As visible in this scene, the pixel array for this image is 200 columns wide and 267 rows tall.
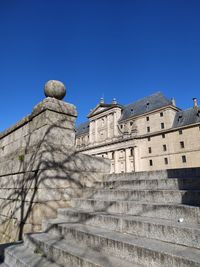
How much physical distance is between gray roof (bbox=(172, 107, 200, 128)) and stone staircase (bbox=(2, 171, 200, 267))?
109ft

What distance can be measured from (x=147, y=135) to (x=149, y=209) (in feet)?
116

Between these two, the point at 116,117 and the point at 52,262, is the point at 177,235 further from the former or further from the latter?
the point at 116,117

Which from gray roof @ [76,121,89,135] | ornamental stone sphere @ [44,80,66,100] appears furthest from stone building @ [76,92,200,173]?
ornamental stone sphere @ [44,80,66,100]

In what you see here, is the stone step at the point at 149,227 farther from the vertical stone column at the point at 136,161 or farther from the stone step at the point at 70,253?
the vertical stone column at the point at 136,161

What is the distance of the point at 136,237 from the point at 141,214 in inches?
21.0

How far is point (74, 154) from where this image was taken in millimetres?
4598

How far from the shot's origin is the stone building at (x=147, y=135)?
108 feet

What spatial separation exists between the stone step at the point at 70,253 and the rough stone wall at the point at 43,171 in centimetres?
72

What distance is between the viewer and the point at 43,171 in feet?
12.5

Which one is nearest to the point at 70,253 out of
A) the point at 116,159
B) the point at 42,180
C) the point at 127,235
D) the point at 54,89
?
the point at 127,235

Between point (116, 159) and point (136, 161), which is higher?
point (116, 159)

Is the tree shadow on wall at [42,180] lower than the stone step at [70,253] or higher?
higher

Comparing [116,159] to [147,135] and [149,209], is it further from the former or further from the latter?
[149,209]

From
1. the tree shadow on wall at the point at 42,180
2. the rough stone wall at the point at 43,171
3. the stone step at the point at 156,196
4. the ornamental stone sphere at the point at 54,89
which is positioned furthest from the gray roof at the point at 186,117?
the stone step at the point at 156,196
